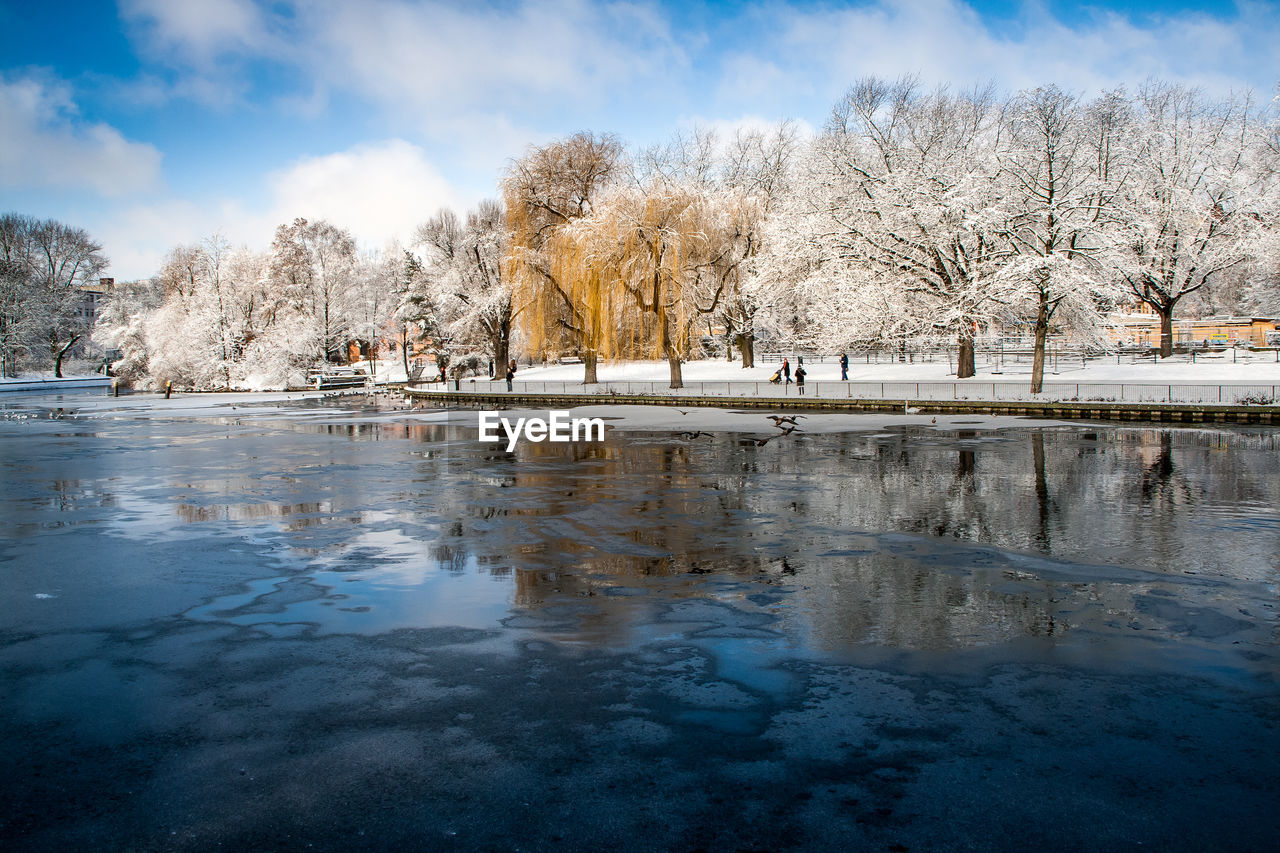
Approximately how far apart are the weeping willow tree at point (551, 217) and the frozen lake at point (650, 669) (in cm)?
3319

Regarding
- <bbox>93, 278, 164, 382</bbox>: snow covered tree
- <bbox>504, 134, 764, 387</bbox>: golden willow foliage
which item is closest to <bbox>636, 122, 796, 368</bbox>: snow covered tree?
<bbox>504, 134, 764, 387</bbox>: golden willow foliage

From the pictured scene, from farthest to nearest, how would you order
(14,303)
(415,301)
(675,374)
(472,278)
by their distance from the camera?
(14,303), (415,301), (472,278), (675,374)

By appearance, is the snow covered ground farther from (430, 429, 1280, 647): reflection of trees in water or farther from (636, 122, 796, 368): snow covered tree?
(430, 429, 1280, 647): reflection of trees in water

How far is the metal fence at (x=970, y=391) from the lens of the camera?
35531 mm

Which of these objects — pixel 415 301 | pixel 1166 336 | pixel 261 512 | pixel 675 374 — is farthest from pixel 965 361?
pixel 415 301

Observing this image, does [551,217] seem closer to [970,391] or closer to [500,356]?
[500,356]

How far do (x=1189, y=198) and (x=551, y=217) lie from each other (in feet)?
118

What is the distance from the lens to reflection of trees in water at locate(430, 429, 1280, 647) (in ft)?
32.0

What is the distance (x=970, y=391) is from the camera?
4131 cm

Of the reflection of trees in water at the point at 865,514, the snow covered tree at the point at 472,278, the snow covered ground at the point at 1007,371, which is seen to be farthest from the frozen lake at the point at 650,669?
the snow covered tree at the point at 472,278

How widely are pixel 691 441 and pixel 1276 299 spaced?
5086 centimetres

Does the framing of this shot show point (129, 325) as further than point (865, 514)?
Yes

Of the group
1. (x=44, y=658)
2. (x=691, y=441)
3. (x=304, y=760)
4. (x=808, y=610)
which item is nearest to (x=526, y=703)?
(x=304, y=760)

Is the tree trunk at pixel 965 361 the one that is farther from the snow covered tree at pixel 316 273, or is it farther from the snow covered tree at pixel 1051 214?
the snow covered tree at pixel 316 273
